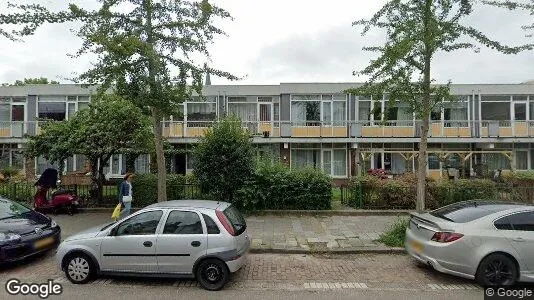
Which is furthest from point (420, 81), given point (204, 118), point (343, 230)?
point (204, 118)

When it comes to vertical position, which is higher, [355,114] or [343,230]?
[355,114]

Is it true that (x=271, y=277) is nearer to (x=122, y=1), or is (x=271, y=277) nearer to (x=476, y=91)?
(x=122, y=1)

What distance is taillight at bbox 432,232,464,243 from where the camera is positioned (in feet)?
20.1

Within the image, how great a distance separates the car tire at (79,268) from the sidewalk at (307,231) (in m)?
3.29

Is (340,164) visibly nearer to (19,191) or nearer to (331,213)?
(331,213)

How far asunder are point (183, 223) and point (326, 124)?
17527mm

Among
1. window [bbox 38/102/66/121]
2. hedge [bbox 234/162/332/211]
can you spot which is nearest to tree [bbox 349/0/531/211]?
hedge [bbox 234/162/332/211]

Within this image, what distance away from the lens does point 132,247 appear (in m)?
6.21

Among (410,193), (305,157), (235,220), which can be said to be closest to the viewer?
(235,220)

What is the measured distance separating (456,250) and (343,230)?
419 centimetres

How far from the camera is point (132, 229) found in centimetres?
636

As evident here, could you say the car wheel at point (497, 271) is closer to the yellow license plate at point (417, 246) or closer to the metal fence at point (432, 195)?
the yellow license plate at point (417, 246)

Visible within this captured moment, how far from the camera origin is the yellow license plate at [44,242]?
7395 mm

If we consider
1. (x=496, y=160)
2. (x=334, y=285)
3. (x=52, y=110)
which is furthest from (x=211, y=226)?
(x=496, y=160)
